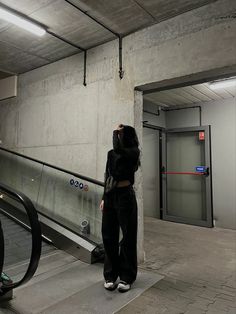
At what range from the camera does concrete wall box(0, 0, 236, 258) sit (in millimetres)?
2576

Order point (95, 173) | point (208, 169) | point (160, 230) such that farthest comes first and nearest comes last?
1. point (208, 169)
2. point (160, 230)
3. point (95, 173)

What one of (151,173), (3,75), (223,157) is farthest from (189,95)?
(3,75)

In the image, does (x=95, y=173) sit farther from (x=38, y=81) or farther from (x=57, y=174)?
(x=38, y=81)

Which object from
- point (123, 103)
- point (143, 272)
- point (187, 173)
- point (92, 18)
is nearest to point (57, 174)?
point (123, 103)

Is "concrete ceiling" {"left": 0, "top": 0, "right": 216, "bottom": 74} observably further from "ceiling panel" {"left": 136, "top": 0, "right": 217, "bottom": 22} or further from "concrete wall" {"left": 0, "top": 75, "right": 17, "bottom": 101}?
"concrete wall" {"left": 0, "top": 75, "right": 17, "bottom": 101}

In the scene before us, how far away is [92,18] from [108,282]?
2864 mm

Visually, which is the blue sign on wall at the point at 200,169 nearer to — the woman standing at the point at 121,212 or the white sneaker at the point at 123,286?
the woman standing at the point at 121,212

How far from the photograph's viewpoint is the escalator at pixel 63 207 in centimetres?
325

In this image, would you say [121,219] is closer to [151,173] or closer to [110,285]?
[110,285]


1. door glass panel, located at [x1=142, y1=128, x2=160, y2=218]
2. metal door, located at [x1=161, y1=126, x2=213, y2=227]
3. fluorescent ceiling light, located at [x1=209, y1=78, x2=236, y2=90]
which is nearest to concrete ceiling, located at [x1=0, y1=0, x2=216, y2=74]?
fluorescent ceiling light, located at [x1=209, y1=78, x2=236, y2=90]

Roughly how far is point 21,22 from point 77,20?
65 cm

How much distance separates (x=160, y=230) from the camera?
482cm

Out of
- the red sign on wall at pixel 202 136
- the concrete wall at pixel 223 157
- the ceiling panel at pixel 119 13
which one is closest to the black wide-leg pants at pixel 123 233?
the ceiling panel at pixel 119 13

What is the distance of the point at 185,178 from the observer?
5.71 meters
